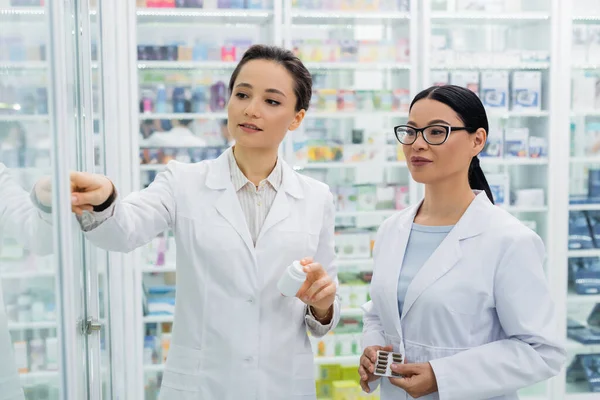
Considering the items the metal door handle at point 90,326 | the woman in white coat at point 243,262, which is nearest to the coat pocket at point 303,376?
the woman in white coat at point 243,262

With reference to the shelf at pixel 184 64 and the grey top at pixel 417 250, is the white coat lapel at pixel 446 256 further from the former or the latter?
the shelf at pixel 184 64

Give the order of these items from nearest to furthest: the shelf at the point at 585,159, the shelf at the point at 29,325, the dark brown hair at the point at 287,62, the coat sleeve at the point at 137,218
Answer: the shelf at the point at 29,325 < the coat sleeve at the point at 137,218 < the dark brown hair at the point at 287,62 < the shelf at the point at 585,159

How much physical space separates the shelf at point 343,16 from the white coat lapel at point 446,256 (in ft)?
8.86

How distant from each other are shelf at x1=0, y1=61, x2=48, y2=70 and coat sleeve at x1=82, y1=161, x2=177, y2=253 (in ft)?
1.19

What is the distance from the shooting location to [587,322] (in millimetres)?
4664

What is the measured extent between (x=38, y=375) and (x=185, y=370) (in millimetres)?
580

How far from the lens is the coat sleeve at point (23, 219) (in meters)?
1.01

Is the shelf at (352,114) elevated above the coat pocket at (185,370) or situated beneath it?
elevated above

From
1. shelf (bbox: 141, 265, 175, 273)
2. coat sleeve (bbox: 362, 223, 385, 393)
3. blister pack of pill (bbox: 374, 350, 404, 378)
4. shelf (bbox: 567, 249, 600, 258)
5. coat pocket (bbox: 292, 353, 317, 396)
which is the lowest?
shelf (bbox: 141, 265, 175, 273)

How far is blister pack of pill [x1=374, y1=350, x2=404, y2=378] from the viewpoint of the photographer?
1.72m

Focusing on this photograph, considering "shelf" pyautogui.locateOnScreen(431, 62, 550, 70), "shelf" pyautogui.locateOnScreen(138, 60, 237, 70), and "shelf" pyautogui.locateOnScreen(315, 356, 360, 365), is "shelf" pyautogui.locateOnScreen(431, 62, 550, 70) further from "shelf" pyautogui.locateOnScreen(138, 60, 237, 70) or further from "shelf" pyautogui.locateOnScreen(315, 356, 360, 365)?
"shelf" pyautogui.locateOnScreen(315, 356, 360, 365)

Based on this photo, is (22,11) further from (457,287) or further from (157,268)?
(157,268)

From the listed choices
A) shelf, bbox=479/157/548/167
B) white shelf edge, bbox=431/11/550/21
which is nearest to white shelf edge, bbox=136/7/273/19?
white shelf edge, bbox=431/11/550/21

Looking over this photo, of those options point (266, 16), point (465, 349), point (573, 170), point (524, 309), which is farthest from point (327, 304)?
point (573, 170)
